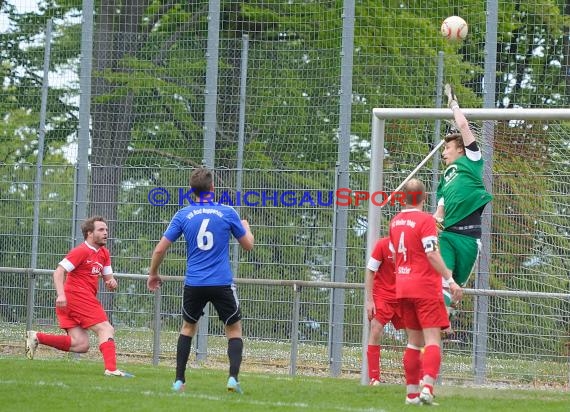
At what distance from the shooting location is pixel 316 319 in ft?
48.9

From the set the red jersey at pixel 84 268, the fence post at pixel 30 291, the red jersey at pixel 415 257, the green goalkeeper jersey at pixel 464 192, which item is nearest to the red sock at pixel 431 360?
the red jersey at pixel 415 257

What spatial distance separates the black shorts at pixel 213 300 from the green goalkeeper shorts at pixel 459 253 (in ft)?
6.23

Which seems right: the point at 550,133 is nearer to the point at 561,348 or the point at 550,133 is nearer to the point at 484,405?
the point at 561,348

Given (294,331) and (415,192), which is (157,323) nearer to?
(294,331)

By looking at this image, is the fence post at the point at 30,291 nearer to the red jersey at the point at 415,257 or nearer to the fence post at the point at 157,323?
the fence post at the point at 157,323

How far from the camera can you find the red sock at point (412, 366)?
371 inches

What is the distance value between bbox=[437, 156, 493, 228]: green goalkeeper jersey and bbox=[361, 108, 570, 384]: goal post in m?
1.18

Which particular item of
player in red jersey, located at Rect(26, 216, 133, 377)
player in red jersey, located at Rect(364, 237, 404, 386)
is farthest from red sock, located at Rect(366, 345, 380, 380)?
player in red jersey, located at Rect(26, 216, 133, 377)

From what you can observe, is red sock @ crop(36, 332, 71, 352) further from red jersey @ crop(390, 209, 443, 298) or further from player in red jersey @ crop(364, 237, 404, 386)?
red jersey @ crop(390, 209, 443, 298)

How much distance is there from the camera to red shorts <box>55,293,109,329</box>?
40.2 ft

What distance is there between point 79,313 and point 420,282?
448 centimetres

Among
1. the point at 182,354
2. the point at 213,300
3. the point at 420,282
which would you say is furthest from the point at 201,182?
the point at 420,282

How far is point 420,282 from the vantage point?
9.31 m

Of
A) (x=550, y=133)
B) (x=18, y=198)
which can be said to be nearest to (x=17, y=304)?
(x=18, y=198)
